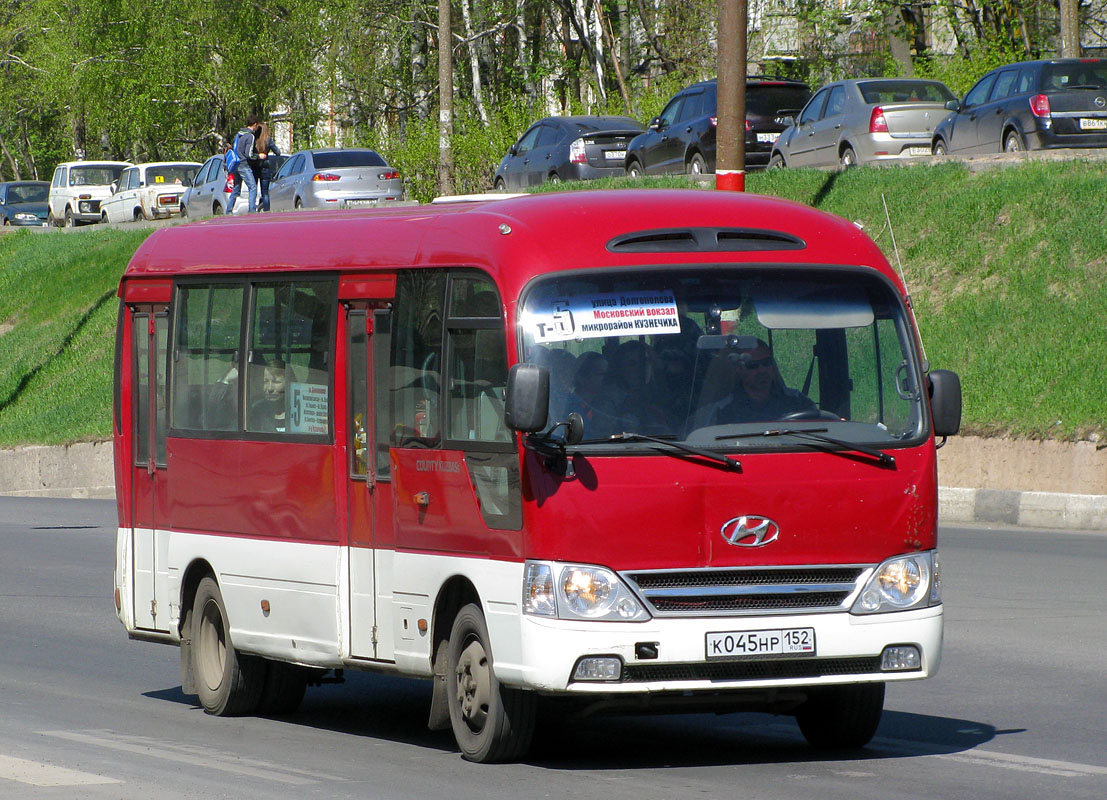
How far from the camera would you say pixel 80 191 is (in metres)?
52.7

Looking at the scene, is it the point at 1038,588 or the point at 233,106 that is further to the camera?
the point at 233,106

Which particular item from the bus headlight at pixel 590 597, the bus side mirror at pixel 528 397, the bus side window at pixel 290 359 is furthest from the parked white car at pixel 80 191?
the bus headlight at pixel 590 597

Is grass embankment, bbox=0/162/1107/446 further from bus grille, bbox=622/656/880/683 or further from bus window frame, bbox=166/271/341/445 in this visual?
bus grille, bbox=622/656/880/683

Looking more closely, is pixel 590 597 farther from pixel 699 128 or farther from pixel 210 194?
pixel 210 194

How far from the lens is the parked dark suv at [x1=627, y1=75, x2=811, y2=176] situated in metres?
30.5

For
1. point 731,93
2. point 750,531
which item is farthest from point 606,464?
point 731,93

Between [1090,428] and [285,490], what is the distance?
11.8 meters

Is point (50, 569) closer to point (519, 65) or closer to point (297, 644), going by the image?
point (297, 644)

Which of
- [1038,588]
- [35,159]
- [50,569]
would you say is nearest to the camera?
[1038,588]

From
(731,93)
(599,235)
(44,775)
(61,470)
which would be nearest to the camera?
(44,775)

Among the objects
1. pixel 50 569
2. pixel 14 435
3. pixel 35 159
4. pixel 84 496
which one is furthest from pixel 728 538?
pixel 35 159

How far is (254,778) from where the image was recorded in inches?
297

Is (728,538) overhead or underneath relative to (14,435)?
overhead

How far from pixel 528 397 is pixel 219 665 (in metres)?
3.51
